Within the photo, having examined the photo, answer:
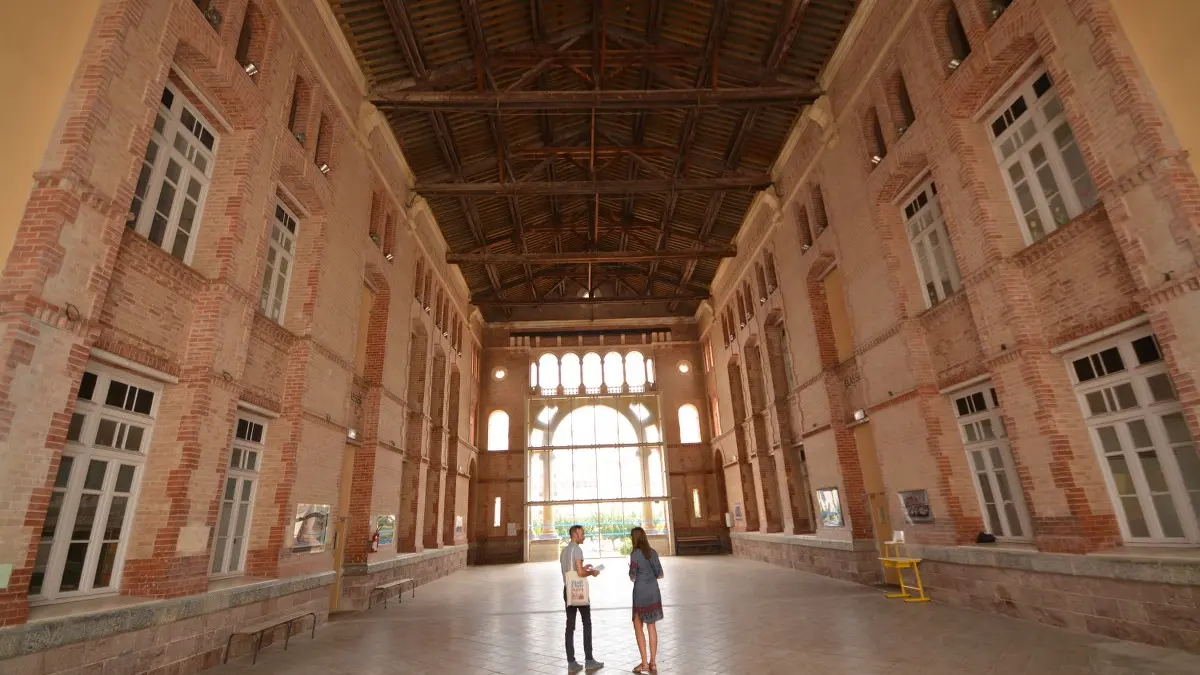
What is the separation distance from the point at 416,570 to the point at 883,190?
1529cm

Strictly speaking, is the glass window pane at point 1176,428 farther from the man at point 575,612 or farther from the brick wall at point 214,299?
the brick wall at point 214,299

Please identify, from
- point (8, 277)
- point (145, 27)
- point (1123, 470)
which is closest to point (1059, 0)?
point (1123, 470)

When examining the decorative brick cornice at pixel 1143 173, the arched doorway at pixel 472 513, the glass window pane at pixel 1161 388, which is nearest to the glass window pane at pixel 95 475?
the decorative brick cornice at pixel 1143 173

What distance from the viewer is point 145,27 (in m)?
6.43

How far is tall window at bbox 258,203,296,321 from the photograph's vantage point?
9477 mm

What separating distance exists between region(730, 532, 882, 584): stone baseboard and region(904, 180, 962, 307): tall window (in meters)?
6.04

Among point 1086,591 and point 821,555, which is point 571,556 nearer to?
point 1086,591

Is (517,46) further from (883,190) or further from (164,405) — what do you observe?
(164,405)

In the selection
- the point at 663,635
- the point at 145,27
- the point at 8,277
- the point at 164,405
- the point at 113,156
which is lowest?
the point at 663,635

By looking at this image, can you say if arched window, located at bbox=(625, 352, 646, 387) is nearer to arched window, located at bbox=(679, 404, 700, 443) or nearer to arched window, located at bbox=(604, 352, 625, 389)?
arched window, located at bbox=(604, 352, 625, 389)

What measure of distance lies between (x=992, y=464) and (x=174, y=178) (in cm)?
1345

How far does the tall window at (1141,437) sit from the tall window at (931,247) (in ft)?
9.22

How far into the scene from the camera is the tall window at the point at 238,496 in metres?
8.03

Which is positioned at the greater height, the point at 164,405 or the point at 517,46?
the point at 517,46
